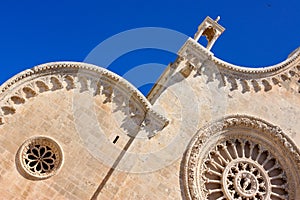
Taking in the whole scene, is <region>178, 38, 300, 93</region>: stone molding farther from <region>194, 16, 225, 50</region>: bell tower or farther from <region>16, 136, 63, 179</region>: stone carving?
<region>16, 136, 63, 179</region>: stone carving

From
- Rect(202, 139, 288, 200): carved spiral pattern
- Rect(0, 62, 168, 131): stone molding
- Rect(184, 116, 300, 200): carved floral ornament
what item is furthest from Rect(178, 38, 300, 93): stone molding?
Rect(0, 62, 168, 131): stone molding

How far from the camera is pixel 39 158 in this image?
11.9 meters

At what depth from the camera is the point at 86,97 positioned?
499 inches

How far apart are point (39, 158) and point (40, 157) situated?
0.16ft

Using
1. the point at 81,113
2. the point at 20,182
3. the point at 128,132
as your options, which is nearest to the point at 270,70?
the point at 128,132

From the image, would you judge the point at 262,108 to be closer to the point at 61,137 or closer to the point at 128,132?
the point at 128,132

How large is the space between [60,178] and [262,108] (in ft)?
24.3

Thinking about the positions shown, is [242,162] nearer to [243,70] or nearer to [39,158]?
[243,70]

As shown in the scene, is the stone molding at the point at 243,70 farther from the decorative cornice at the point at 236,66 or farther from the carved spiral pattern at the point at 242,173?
the carved spiral pattern at the point at 242,173

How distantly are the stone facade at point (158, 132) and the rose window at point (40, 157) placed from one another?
1.1 inches

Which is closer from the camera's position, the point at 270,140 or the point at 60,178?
the point at 60,178

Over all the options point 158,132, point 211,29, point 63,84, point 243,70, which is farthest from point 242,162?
point 63,84

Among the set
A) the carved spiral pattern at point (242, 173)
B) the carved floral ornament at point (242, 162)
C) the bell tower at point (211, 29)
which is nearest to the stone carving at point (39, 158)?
the carved floral ornament at point (242, 162)

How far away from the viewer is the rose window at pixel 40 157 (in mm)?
11523
